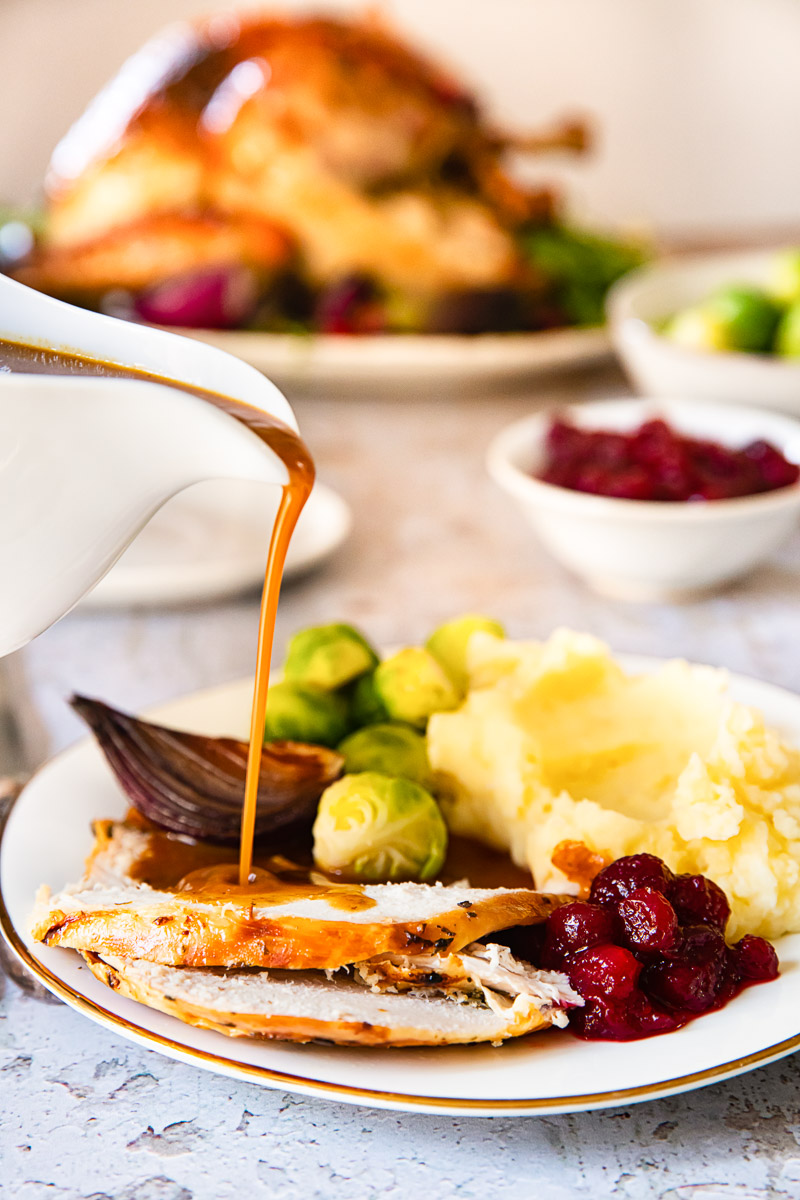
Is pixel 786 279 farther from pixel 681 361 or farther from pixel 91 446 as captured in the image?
pixel 91 446

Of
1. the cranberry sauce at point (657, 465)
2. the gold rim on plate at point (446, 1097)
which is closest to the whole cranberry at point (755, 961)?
the gold rim on plate at point (446, 1097)

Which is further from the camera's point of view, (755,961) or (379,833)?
(379,833)

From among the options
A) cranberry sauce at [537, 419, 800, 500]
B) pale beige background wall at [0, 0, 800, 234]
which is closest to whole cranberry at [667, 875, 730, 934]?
cranberry sauce at [537, 419, 800, 500]

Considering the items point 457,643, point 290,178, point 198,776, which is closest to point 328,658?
point 457,643

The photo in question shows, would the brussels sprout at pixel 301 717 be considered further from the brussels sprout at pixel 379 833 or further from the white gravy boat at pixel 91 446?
the white gravy boat at pixel 91 446

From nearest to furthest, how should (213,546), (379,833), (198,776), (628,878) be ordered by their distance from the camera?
(628,878), (379,833), (198,776), (213,546)

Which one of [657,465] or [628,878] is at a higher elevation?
[628,878]

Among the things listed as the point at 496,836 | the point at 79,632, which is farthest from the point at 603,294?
the point at 496,836
